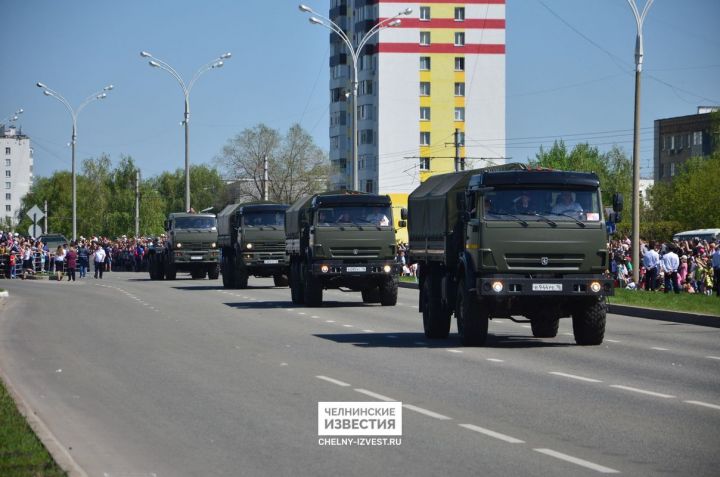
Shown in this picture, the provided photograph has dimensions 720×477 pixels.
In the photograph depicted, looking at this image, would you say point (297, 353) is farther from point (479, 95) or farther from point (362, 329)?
point (479, 95)

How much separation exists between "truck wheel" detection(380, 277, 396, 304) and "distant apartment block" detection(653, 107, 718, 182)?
101437mm

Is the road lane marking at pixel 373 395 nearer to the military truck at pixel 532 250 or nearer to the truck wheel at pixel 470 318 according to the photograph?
the military truck at pixel 532 250

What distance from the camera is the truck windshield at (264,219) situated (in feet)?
148

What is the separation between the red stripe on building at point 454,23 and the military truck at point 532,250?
311 ft

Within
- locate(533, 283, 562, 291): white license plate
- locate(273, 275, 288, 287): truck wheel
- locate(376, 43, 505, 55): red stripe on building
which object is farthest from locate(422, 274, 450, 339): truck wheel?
locate(376, 43, 505, 55): red stripe on building

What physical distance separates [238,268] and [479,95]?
241 feet

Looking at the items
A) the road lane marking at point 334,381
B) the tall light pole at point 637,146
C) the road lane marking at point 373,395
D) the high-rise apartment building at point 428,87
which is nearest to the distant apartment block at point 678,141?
the high-rise apartment building at point 428,87

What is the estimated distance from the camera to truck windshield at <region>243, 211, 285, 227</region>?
45156 mm

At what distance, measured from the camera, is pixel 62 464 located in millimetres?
9359

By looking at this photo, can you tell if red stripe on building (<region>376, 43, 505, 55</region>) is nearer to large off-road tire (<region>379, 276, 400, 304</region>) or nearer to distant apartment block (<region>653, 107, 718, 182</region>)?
distant apartment block (<region>653, 107, 718, 182</region>)

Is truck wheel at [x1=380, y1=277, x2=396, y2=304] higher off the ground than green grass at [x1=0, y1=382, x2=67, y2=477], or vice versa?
truck wheel at [x1=380, y1=277, x2=396, y2=304]

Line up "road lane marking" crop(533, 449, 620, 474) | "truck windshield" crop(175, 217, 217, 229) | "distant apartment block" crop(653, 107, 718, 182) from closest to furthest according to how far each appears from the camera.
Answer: "road lane marking" crop(533, 449, 620, 474) < "truck windshield" crop(175, 217, 217, 229) < "distant apartment block" crop(653, 107, 718, 182)

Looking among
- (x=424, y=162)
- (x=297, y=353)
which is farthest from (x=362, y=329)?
(x=424, y=162)

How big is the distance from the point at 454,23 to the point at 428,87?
231 inches
